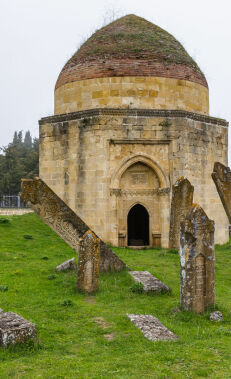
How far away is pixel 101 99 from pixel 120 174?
9.62 feet

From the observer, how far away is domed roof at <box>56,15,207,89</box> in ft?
49.2

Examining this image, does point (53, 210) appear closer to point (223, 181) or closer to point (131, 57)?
point (223, 181)

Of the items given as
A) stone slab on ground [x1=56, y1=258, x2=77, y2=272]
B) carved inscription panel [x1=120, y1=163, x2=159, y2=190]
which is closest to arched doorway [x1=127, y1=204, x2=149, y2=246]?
carved inscription panel [x1=120, y1=163, x2=159, y2=190]

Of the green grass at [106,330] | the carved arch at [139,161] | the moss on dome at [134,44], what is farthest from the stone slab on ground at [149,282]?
the moss on dome at [134,44]

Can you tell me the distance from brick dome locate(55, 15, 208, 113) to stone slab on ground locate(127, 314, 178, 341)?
1001 centimetres

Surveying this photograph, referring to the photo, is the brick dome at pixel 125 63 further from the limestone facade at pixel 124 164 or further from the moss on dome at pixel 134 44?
the limestone facade at pixel 124 164

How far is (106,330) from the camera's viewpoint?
5648mm

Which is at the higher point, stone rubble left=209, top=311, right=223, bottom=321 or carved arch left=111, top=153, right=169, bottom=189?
carved arch left=111, top=153, right=169, bottom=189

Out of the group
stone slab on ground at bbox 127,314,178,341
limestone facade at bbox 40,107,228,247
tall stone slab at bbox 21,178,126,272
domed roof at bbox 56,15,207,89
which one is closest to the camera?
stone slab on ground at bbox 127,314,178,341

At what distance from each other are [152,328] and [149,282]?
2285mm

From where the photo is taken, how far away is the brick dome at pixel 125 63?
48.7 ft

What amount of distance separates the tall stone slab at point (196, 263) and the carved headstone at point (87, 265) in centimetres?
189

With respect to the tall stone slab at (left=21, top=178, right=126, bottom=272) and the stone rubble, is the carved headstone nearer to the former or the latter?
the tall stone slab at (left=21, top=178, right=126, bottom=272)

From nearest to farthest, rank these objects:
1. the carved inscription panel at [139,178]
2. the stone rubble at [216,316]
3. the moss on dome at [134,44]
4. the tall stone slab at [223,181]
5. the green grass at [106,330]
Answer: the green grass at [106,330], the stone rubble at [216,316], the tall stone slab at [223,181], the carved inscription panel at [139,178], the moss on dome at [134,44]
